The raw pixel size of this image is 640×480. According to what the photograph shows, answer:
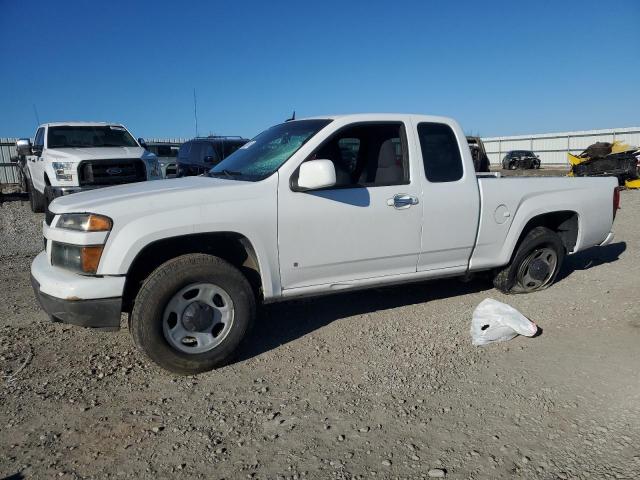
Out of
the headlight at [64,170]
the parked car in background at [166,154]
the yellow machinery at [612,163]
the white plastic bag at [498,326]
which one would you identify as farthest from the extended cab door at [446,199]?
the yellow machinery at [612,163]

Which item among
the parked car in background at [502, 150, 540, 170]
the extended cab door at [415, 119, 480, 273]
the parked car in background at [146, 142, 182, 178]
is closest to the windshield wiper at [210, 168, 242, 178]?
the extended cab door at [415, 119, 480, 273]

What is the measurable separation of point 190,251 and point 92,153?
268 inches

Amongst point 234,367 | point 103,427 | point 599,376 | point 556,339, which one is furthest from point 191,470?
point 556,339

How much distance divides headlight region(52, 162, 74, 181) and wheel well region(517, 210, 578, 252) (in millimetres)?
7972

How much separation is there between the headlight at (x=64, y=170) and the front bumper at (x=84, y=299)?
21.1ft

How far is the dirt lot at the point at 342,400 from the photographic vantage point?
2.52 m

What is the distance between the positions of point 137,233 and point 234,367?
1.23 meters

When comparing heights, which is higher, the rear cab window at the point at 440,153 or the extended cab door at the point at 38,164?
the rear cab window at the point at 440,153

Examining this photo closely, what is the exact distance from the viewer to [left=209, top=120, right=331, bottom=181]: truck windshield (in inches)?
153

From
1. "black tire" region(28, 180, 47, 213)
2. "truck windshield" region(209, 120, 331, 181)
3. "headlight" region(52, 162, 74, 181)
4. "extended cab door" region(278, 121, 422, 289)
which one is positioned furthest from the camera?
"black tire" region(28, 180, 47, 213)

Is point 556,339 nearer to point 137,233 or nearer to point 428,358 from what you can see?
point 428,358

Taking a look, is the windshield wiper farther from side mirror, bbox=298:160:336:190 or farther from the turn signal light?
the turn signal light

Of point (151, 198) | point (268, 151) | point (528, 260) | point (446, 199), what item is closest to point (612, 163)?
point (528, 260)

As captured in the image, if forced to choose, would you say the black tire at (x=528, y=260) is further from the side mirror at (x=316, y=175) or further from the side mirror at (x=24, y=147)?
the side mirror at (x=24, y=147)
